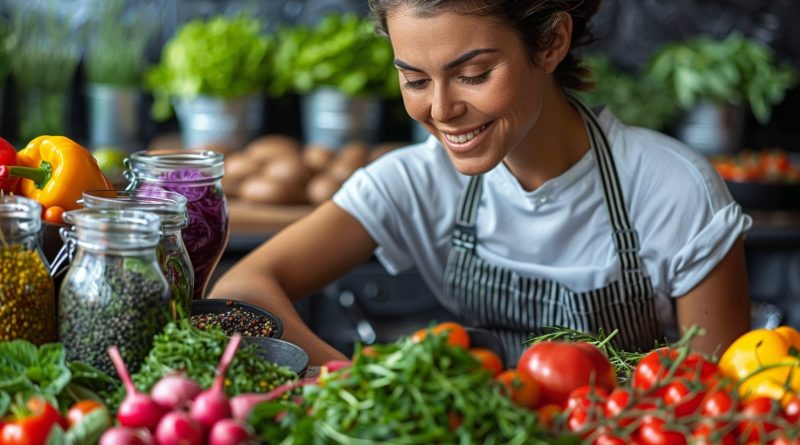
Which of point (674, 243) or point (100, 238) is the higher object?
point (100, 238)

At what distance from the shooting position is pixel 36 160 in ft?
4.23

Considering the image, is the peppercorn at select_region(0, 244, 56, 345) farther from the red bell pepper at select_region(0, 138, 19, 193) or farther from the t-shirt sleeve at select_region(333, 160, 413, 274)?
the t-shirt sleeve at select_region(333, 160, 413, 274)

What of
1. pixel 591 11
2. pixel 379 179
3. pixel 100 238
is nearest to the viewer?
pixel 100 238

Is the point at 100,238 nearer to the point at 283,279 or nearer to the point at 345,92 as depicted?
the point at 283,279

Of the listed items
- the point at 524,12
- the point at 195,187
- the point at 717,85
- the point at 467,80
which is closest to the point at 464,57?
the point at 467,80

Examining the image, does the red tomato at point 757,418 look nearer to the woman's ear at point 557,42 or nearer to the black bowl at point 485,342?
the black bowl at point 485,342

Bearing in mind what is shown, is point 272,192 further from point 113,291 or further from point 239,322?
point 113,291

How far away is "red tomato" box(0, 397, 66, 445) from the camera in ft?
2.95

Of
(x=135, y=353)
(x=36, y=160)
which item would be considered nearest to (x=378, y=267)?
(x=36, y=160)

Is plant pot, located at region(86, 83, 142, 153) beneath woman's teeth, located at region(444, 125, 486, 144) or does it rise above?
beneath

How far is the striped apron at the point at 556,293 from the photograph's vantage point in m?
1.82

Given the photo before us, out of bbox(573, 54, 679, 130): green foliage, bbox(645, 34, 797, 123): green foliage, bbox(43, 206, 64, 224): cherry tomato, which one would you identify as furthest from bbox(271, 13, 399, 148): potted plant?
bbox(43, 206, 64, 224): cherry tomato

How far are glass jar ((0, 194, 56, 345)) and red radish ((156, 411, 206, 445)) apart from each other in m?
0.28

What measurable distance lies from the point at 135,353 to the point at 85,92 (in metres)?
2.79
